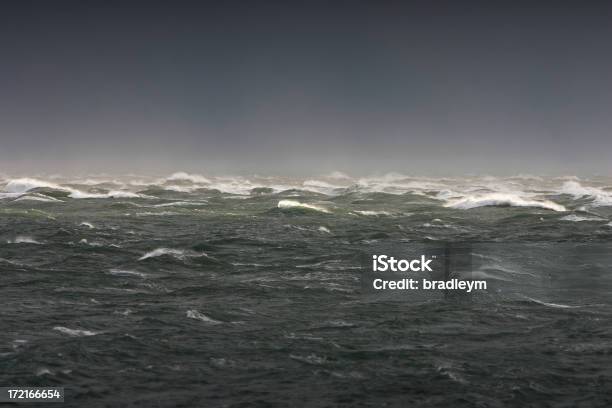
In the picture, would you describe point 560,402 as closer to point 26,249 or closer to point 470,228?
point 26,249

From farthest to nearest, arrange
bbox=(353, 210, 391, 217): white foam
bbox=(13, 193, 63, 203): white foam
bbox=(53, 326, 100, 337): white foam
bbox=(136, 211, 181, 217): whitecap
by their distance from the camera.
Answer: bbox=(13, 193, 63, 203): white foam → bbox=(353, 210, 391, 217): white foam → bbox=(136, 211, 181, 217): whitecap → bbox=(53, 326, 100, 337): white foam

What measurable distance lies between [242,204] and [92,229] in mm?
50825

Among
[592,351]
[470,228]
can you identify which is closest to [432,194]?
[470,228]

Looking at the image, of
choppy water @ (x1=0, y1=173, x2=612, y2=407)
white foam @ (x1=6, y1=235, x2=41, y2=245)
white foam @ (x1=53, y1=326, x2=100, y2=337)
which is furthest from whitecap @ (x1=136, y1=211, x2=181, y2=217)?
white foam @ (x1=53, y1=326, x2=100, y2=337)

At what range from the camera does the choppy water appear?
2245 cm

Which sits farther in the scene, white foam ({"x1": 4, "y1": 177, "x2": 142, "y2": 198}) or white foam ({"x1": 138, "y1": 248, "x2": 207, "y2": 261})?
white foam ({"x1": 4, "y1": 177, "x2": 142, "y2": 198})

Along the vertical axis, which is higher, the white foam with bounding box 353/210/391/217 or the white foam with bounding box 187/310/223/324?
the white foam with bounding box 353/210/391/217

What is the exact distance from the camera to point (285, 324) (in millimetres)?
31031

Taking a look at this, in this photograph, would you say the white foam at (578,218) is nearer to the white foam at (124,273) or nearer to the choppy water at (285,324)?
the choppy water at (285,324)

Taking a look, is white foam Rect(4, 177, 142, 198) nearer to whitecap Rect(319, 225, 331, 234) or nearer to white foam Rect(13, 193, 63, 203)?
white foam Rect(13, 193, 63, 203)

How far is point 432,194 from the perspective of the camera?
491ft

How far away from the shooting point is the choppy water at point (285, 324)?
73.7ft

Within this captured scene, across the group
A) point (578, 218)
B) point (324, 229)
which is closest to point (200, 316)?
point (324, 229)

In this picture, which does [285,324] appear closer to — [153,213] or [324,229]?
[324,229]
